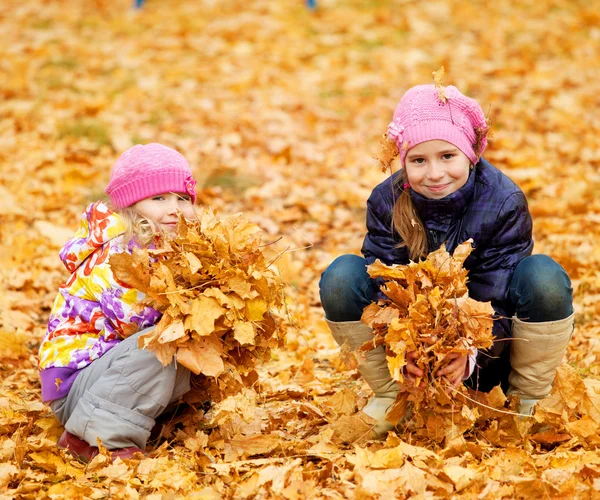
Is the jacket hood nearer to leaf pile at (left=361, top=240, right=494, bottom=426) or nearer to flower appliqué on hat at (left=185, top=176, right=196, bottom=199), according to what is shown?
flower appliqué on hat at (left=185, top=176, right=196, bottom=199)

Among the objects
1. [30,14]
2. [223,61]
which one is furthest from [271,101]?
[30,14]

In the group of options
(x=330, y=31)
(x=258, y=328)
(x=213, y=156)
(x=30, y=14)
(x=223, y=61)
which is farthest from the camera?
(x=30, y=14)

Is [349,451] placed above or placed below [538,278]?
below

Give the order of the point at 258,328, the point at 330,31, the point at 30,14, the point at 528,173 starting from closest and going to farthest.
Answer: the point at 258,328, the point at 528,173, the point at 330,31, the point at 30,14

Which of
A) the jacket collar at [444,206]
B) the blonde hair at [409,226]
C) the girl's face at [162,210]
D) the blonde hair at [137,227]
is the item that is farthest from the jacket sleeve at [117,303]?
the jacket collar at [444,206]

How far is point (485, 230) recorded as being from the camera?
2912 mm

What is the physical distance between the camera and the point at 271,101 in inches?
303

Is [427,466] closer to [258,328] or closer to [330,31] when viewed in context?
[258,328]

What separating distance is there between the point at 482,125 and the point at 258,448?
147cm

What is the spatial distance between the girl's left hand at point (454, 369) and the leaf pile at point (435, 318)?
2 cm

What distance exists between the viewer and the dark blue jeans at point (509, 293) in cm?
278

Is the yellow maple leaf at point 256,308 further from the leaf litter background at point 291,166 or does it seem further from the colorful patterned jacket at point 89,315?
the colorful patterned jacket at point 89,315

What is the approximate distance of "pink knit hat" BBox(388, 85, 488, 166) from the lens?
285 cm

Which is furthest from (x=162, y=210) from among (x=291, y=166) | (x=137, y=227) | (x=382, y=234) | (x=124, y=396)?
(x=291, y=166)
